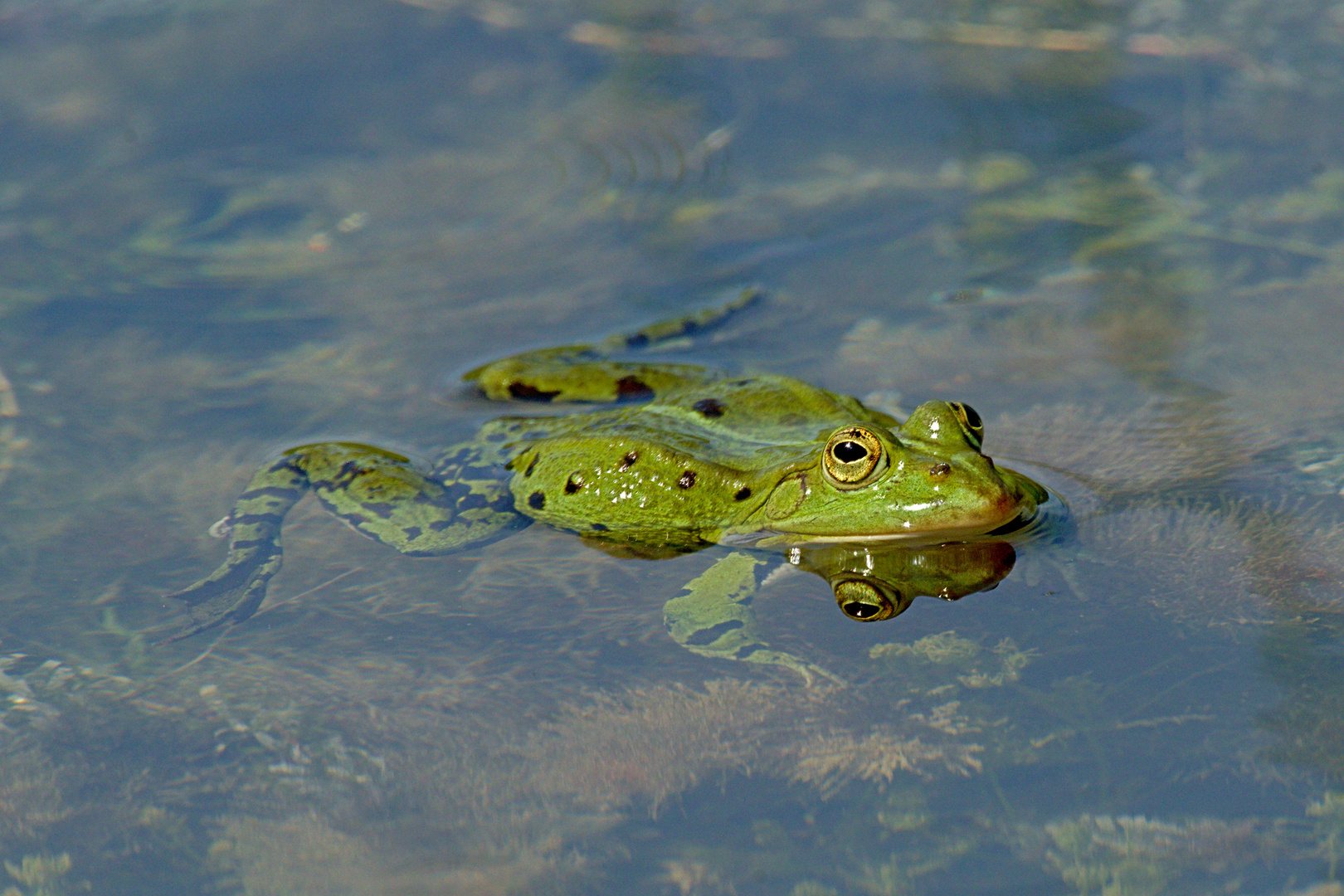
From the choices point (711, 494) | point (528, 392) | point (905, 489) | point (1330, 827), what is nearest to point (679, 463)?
point (711, 494)

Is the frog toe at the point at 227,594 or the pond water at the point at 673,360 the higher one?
the pond water at the point at 673,360

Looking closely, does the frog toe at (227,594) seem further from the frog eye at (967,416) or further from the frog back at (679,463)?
the frog eye at (967,416)

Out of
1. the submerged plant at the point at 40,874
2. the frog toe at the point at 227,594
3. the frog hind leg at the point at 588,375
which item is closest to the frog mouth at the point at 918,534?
the frog hind leg at the point at 588,375

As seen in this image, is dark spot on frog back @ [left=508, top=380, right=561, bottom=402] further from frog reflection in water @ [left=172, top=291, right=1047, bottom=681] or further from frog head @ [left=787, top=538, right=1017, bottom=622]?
frog head @ [left=787, top=538, right=1017, bottom=622]

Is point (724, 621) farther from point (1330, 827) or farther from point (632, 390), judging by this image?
point (1330, 827)

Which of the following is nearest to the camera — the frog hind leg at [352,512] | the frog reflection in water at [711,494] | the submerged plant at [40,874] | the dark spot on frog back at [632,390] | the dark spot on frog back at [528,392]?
the submerged plant at [40,874]

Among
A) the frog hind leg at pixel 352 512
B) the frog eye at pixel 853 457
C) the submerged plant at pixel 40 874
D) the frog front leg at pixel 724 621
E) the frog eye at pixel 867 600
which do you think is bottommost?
the submerged plant at pixel 40 874
